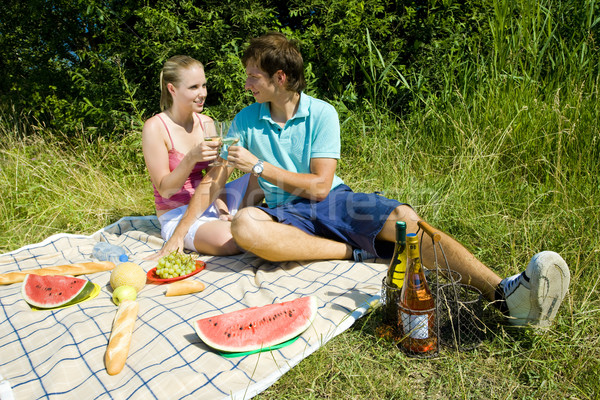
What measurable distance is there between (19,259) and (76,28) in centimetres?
531

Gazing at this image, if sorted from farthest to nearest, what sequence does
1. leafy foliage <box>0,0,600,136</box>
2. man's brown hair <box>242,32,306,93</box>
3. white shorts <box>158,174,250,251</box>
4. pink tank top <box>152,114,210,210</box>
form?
1. leafy foliage <box>0,0,600,136</box>
2. pink tank top <box>152,114,210,210</box>
3. white shorts <box>158,174,250,251</box>
4. man's brown hair <box>242,32,306,93</box>

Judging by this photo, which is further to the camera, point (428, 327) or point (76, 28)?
point (76, 28)

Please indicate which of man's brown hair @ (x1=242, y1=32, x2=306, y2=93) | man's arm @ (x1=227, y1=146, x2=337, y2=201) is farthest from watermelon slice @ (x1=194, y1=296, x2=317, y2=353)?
man's brown hair @ (x1=242, y1=32, x2=306, y2=93)

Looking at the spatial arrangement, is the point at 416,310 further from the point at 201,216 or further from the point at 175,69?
the point at 175,69

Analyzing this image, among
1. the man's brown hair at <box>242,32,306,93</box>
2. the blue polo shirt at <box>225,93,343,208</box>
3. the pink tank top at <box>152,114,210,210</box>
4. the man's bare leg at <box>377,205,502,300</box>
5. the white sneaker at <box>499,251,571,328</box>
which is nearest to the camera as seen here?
the white sneaker at <box>499,251,571,328</box>

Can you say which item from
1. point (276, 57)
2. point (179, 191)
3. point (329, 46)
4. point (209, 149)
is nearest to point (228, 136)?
point (209, 149)

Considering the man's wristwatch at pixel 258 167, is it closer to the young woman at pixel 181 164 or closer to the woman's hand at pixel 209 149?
the woman's hand at pixel 209 149

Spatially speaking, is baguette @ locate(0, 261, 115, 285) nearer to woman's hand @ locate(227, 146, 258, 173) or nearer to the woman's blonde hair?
woman's hand @ locate(227, 146, 258, 173)

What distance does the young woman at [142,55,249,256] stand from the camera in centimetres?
383

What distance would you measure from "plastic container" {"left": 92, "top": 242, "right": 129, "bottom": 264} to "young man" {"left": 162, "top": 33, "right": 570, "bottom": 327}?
3.98ft

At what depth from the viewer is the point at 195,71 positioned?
3930mm

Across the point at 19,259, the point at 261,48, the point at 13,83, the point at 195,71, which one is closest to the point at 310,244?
the point at 261,48

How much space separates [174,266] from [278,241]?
82 centimetres

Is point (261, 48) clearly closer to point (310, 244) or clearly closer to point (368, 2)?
point (310, 244)
